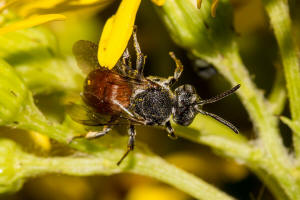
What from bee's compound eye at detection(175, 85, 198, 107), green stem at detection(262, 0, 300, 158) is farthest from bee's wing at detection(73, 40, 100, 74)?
green stem at detection(262, 0, 300, 158)

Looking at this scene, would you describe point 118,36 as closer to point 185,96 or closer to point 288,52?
point 185,96

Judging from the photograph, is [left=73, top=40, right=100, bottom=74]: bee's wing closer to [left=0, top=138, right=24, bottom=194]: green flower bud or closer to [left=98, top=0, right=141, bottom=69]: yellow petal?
[left=98, top=0, right=141, bottom=69]: yellow petal

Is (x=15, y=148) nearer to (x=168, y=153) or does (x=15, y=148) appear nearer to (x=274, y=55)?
(x=168, y=153)

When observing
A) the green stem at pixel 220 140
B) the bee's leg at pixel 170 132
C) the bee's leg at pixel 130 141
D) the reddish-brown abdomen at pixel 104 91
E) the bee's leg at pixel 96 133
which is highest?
the reddish-brown abdomen at pixel 104 91

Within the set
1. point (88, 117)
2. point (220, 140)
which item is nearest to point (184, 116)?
point (220, 140)

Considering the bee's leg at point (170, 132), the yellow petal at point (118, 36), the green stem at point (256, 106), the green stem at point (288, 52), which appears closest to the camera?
the yellow petal at point (118, 36)

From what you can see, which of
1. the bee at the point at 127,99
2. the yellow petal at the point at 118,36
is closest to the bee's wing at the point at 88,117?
the bee at the point at 127,99

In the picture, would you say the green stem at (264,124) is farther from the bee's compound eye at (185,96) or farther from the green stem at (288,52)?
the bee's compound eye at (185,96)
